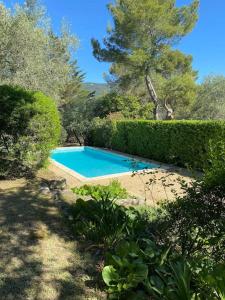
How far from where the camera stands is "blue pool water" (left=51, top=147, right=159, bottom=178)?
1380 cm

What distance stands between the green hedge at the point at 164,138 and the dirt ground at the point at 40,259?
5.42m

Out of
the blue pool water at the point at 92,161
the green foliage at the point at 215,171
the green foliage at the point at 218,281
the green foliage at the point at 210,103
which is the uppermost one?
the green foliage at the point at 210,103

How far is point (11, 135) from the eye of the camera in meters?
8.59

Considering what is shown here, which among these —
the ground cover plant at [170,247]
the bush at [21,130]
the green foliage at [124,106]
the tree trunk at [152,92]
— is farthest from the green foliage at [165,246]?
the tree trunk at [152,92]

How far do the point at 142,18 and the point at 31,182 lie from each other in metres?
16.2

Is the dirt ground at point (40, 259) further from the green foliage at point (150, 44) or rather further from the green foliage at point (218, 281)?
the green foliage at point (150, 44)

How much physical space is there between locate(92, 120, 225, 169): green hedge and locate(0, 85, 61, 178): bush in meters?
4.23

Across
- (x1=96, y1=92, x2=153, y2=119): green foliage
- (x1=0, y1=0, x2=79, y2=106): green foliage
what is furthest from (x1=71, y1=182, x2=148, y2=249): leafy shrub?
(x1=96, y1=92, x2=153, y2=119): green foliage

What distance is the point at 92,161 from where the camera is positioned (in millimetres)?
17031

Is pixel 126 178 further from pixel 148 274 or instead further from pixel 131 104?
pixel 131 104

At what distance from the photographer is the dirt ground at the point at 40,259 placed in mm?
3033

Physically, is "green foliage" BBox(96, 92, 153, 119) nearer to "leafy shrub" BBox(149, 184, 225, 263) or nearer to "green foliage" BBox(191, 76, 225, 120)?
"green foliage" BBox(191, 76, 225, 120)

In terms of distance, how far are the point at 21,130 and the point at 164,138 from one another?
7.51 metres

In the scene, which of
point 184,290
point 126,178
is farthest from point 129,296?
point 126,178
